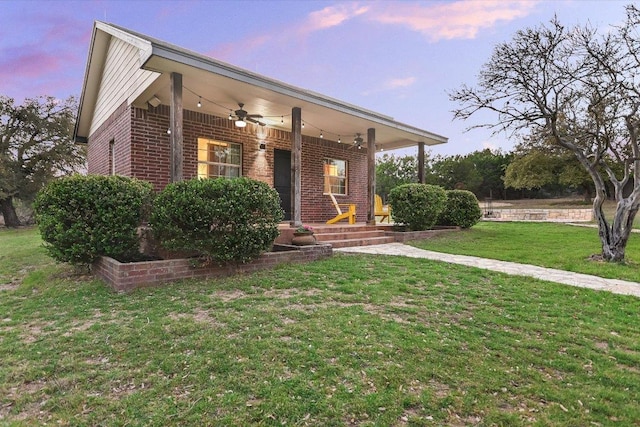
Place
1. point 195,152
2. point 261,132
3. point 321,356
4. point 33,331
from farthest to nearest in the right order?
Answer: point 261,132 < point 195,152 < point 33,331 < point 321,356

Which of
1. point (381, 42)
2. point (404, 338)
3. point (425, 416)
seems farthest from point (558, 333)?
point (381, 42)

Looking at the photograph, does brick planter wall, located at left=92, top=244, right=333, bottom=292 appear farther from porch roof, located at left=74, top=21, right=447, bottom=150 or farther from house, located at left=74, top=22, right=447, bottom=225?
porch roof, located at left=74, top=21, right=447, bottom=150

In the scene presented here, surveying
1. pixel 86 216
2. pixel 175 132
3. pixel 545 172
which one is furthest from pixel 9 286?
pixel 545 172

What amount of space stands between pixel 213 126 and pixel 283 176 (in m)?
2.46

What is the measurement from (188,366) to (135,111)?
21.6 ft

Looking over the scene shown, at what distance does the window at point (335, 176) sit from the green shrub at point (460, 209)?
135 inches

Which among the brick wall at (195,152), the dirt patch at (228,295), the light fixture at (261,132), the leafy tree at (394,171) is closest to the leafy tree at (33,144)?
the brick wall at (195,152)

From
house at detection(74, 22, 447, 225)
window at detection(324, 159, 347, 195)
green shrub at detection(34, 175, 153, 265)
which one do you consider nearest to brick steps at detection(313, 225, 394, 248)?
house at detection(74, 22, 447, 225)

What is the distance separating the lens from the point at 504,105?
694 centimetres

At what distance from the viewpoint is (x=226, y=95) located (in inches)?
279

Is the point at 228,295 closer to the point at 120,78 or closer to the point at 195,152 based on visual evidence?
the point at 195,152

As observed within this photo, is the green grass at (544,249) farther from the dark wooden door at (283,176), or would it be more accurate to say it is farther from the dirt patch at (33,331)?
the dirt patch at (33,331)

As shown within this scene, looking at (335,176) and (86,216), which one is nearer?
(86,216)

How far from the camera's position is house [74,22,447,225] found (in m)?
5.93
